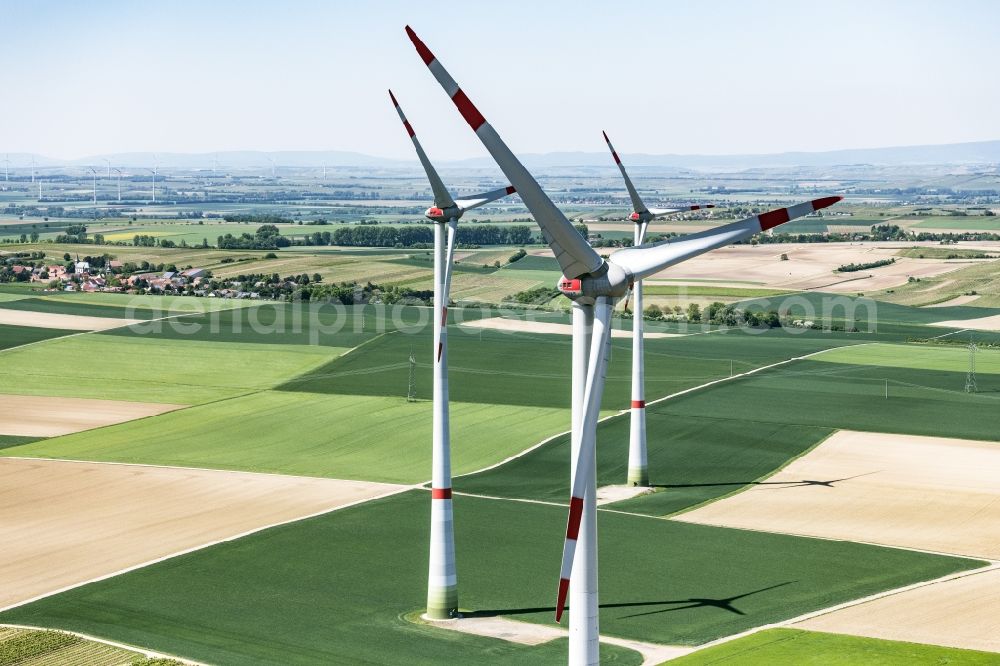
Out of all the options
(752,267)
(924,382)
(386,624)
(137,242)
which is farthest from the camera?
(137,242)

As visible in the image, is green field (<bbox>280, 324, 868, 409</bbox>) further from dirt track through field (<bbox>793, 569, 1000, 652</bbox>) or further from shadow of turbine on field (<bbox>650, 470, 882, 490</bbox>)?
dirt track through field (<bbox>793, 569, 1000, 652</bbox>)

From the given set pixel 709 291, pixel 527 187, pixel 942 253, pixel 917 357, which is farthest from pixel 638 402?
pixel 942 253

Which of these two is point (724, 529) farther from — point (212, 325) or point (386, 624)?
point (212, 325)

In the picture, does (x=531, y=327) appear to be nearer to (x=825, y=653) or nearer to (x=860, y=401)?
(x=860, y=401)

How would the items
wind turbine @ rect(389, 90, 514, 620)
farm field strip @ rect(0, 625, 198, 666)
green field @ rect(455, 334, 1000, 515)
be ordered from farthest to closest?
1. green field @ rect(455, 334, 1000, 515)
2. wind turbine @ rect(389, 90, 514, 620)
3. farm field strip @ rect(0, 625, 198, 666)

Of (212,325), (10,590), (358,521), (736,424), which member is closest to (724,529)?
(358,521)

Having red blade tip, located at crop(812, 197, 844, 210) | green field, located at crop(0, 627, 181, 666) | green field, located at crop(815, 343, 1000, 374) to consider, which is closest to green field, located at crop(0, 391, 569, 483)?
green field, located at crop(0, 627, 181, 666)
